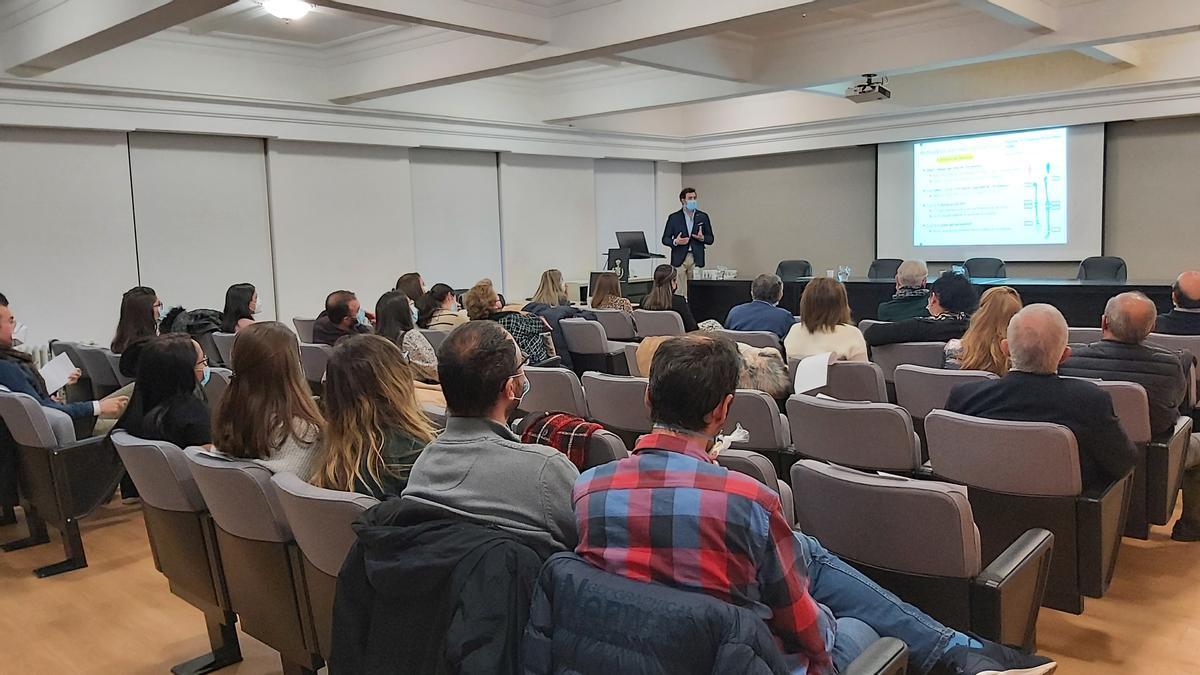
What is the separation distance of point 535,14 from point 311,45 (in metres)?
3.21

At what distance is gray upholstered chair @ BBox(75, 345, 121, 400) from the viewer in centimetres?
554

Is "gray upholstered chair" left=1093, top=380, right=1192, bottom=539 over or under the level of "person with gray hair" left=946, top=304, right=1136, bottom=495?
under

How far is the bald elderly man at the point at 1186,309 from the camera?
463cm

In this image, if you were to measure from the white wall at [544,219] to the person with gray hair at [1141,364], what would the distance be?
8.09 m

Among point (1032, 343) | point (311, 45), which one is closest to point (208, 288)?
point (311, 45)

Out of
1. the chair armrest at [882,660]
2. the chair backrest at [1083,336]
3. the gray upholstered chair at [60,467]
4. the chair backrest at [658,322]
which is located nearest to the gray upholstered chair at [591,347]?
the chair backrest at [658,322]

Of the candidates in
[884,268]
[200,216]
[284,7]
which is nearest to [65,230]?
[200,216]

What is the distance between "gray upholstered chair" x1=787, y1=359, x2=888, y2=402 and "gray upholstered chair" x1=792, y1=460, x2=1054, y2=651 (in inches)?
68.4

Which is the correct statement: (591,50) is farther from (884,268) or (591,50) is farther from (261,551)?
(884,268)

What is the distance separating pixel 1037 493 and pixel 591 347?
3.91 m

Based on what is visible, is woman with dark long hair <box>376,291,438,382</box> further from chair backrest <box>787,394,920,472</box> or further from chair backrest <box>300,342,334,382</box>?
chair backrest <box>787,394,920,472</box>

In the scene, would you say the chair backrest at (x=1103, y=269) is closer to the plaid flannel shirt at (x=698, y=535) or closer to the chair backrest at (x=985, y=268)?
the chair backrest at (x=985, y=268)

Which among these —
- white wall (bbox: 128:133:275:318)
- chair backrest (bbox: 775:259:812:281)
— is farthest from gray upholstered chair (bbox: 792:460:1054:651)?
chair backrest (bbox: 775:259:812:281)

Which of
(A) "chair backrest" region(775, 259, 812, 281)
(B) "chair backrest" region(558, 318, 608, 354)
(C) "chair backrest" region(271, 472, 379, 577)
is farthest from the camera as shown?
(A) "chair backrest" region(775, 259, 812, 281)
